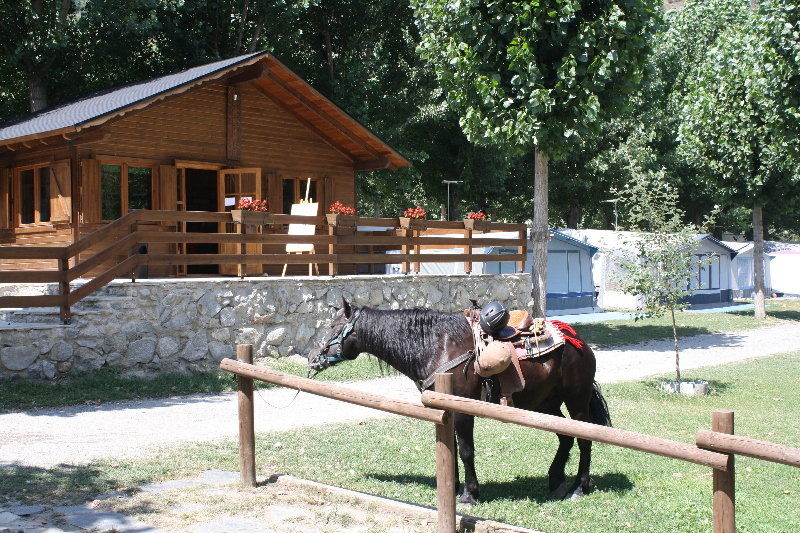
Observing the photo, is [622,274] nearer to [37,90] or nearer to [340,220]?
[340,220]

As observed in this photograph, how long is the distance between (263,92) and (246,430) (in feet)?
40.3

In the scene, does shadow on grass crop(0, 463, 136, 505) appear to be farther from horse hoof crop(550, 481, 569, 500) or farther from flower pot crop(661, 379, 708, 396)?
flower pot crop(661, 379, 708, 396)

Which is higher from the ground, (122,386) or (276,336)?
(276,336)

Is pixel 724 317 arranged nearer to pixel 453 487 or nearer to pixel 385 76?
pixel 385 76

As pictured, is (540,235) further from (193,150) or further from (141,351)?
(141,351)

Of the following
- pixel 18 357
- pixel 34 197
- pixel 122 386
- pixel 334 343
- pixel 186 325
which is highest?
pixel 34 197

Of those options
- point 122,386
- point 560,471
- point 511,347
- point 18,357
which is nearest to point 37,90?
point 18,357

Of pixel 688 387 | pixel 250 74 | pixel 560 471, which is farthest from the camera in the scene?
pixel 250 74

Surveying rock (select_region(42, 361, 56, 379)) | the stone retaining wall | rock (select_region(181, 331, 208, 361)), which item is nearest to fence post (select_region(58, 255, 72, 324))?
the stone retaining wall

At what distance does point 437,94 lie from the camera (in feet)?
84.6

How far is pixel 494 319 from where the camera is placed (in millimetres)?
6145

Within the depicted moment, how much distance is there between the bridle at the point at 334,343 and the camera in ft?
21.0

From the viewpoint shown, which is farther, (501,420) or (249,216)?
(249,216)

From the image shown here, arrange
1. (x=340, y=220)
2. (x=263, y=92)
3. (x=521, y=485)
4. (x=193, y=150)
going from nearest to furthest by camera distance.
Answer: (x=521, y=485) < (x=340, y=220) < (x=193, y=150) < (x=263, y=92)
